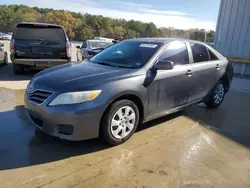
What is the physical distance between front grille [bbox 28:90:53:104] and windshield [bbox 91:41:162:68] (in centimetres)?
124

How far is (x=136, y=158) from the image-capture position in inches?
119

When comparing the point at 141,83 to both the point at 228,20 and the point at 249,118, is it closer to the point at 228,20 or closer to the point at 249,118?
the point at 249,118

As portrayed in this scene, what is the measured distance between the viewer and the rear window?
7.34 m

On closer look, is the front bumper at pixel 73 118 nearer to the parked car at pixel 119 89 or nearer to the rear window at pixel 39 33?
the parked car at pixel 119 89

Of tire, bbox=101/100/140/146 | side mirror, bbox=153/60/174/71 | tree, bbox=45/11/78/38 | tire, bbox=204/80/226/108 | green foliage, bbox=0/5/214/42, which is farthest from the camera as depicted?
tree, bbox=45/11/78/38

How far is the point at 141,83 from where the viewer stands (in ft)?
10.9

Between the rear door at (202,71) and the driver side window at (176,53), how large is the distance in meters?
0.20

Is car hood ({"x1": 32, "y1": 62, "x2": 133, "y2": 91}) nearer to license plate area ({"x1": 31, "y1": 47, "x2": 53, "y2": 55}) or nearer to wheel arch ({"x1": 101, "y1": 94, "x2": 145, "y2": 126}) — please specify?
wheel arch ({"x1": 101, "y1": 94, "x2": 145, "y2": 126})

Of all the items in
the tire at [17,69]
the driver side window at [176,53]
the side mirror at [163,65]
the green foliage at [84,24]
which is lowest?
Answer: the tire at [17,69]

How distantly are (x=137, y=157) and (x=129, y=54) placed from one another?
1786 mm

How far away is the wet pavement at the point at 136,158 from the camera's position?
2.58 meters

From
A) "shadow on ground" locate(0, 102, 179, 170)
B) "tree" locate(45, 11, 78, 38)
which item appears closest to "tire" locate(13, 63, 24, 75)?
"shadow on ground" locate(0, 102, 179, 170)

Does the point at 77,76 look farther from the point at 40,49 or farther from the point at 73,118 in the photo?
the point at 40,49

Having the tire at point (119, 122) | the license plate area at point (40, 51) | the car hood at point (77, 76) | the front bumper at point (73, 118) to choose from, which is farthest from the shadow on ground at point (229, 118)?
the license plate area at point (40, 51)
